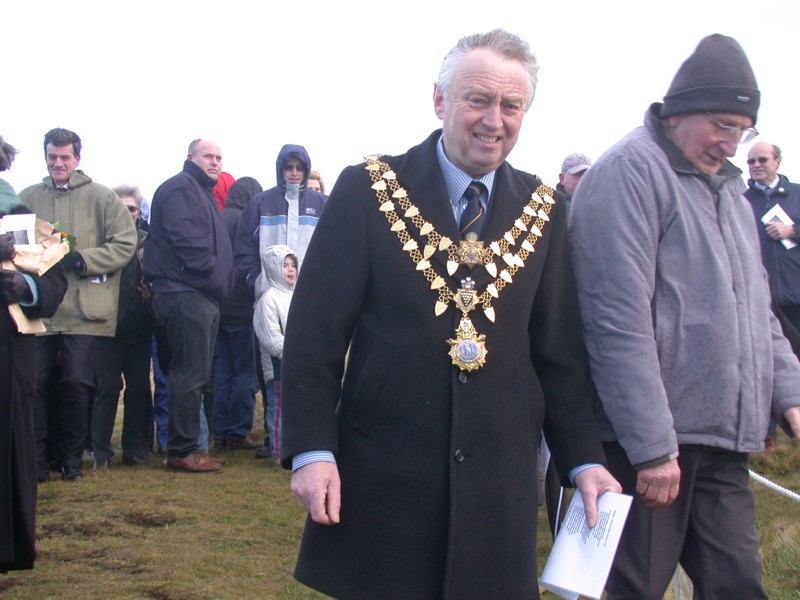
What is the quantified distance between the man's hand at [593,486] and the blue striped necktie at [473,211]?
0.74 meters

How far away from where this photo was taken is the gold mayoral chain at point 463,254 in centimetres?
260

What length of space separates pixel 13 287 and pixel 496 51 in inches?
100

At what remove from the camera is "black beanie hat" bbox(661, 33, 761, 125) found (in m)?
2.92

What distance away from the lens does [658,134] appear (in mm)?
3062

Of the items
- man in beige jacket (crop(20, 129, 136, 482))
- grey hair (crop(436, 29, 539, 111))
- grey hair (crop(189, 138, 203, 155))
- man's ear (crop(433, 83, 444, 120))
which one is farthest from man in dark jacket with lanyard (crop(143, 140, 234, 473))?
grey hair (crop(436, 29, 539, 111))

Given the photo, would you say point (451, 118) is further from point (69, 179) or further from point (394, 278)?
point (69, 179)

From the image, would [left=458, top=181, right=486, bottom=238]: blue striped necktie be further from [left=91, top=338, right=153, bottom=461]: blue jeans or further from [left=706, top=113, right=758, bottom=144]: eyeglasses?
[left=91, top=338, right=153, bottom=461]: blue jeans

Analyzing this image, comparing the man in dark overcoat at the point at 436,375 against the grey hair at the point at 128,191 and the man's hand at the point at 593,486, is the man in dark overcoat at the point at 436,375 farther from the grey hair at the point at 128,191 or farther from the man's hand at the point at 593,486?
the grey hair at the point at 128,191

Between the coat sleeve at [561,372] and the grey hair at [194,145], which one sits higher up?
the grey hair at [194,145]

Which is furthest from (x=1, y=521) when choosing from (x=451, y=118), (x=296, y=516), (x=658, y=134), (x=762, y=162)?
(x=762, y=162)

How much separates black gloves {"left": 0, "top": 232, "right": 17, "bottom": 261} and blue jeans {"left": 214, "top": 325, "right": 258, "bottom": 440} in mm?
3761

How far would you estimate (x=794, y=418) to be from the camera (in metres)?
3.00

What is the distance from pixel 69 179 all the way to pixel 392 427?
5.09 metres

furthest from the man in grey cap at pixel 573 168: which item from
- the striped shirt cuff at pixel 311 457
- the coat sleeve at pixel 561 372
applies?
the striped shirt cuff at pixel 311 457
